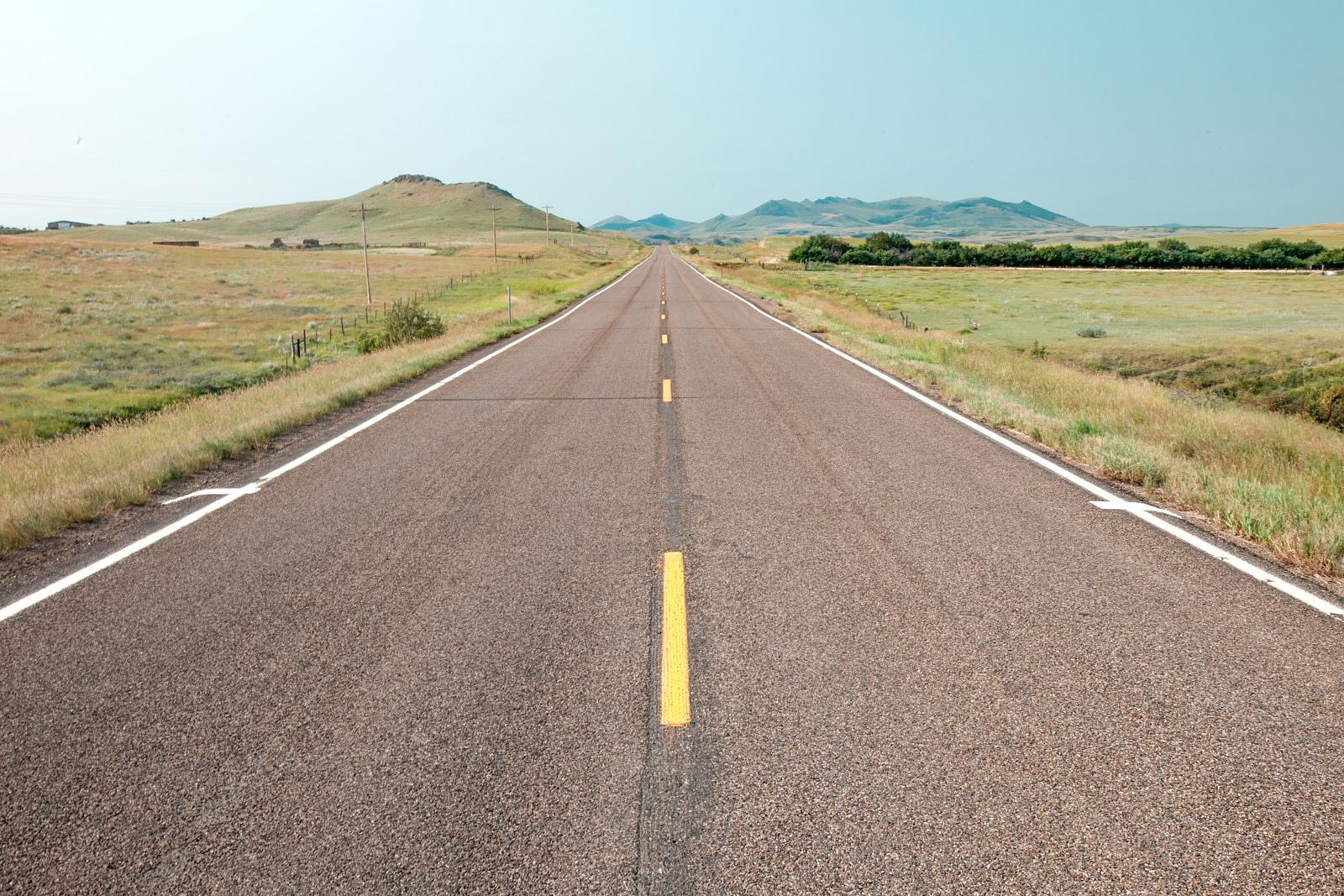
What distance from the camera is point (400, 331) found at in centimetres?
2377

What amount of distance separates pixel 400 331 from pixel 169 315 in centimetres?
2375

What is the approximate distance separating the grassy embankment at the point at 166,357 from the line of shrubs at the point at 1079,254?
48.0 m

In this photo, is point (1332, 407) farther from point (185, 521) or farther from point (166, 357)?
point (166, 357)

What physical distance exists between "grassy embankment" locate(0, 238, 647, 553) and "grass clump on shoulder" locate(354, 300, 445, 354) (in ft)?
2.51

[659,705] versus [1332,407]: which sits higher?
[659,705]

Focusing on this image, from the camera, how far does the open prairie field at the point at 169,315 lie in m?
20.3

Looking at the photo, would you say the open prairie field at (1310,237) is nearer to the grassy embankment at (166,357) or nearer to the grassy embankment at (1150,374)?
the grassy embankment at (1150,374)

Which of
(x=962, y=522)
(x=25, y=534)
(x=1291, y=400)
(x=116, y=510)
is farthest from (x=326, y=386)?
(x=1291, y=400)

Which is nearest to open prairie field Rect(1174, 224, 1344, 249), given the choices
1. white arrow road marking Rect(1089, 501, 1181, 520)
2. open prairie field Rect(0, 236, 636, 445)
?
open prairie field Rect(0, 236, 636, 445)

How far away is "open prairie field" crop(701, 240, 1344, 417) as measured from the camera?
21547 millimetres

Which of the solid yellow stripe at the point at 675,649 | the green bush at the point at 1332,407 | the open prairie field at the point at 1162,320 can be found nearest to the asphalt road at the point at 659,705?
the solid yellow stripe at the point at 675,649

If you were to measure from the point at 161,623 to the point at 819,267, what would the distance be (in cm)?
9245

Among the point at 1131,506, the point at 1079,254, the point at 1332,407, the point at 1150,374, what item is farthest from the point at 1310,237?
the point at 1131,506

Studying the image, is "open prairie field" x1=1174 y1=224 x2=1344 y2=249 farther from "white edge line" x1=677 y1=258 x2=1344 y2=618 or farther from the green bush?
"white edge line" x1=677 y1=258 x2=1344 y2=618
